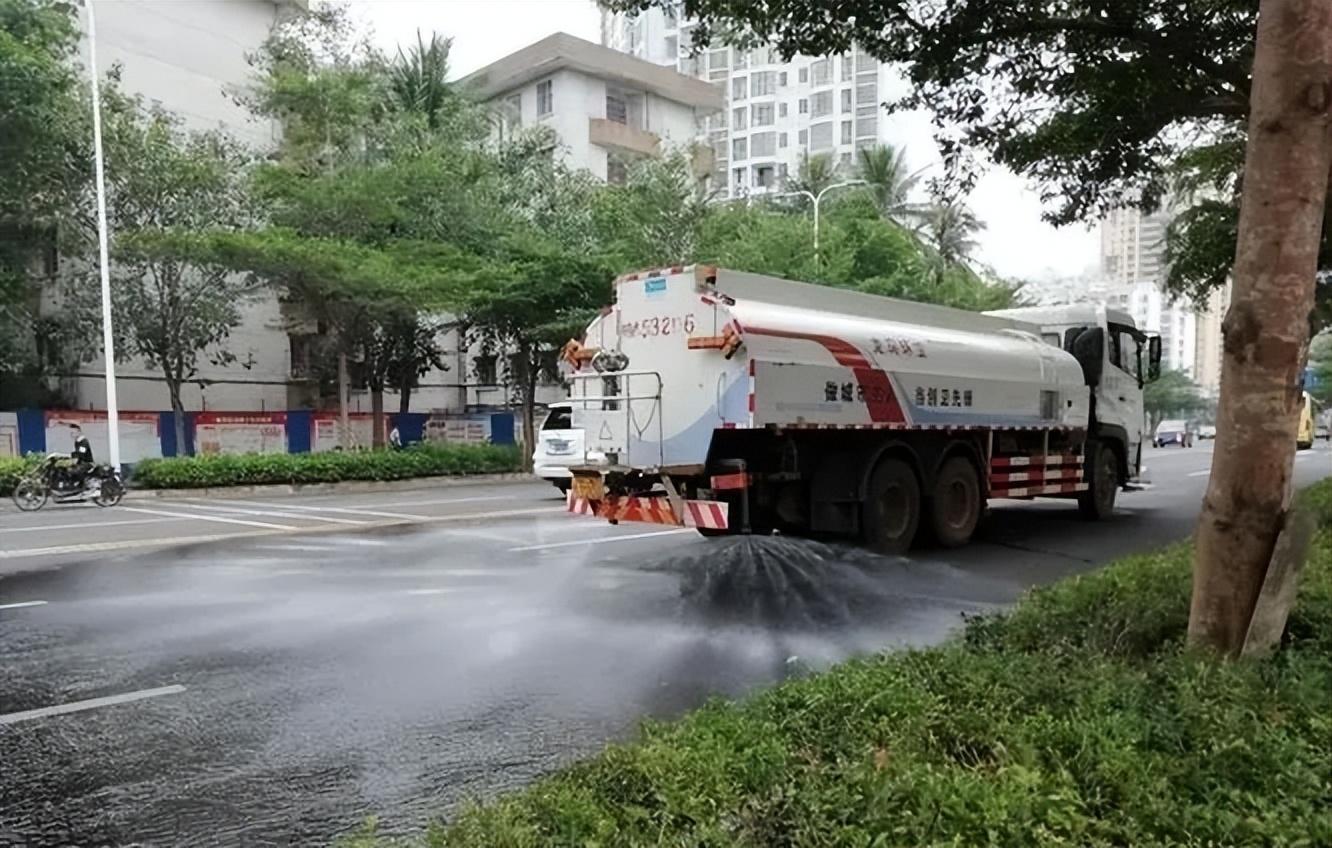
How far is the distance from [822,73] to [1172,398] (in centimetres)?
3332

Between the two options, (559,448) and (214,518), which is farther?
(214,518)

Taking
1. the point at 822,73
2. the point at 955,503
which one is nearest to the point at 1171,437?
the point at 822,73

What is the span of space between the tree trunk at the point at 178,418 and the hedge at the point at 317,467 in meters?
2.92

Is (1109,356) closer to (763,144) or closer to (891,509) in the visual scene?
(891,509)

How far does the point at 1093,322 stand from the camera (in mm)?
13219

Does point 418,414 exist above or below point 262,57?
below

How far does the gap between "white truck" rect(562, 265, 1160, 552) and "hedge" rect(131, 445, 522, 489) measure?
41.5ft

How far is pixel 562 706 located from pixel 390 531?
8235 millimetres

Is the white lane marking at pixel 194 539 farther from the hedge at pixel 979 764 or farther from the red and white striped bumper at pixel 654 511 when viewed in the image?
the hedge at pixel 979 764

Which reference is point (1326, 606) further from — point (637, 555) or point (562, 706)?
point (637, 555)

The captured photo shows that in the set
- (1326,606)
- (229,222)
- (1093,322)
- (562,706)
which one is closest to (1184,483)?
(1093,322)

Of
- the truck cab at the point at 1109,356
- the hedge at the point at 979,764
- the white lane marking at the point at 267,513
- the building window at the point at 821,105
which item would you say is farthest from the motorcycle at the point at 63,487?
the building window at the point at 821,105

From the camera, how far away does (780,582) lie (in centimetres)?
880

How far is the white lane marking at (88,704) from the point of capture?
5.07 meters
